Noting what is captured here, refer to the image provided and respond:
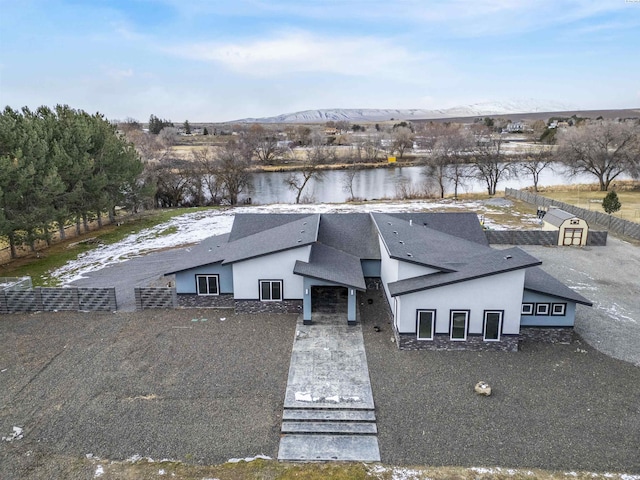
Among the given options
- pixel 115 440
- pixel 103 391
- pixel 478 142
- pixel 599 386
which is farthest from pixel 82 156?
pixel 478 142

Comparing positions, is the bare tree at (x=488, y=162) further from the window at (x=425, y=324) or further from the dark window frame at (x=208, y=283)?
the dark window frame at (x=208, y=283)

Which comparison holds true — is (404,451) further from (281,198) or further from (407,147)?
(407,147)

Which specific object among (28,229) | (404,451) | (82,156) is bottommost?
(404,451)

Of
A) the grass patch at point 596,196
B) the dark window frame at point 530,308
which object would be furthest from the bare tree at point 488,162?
the dark window frame at point 530,308

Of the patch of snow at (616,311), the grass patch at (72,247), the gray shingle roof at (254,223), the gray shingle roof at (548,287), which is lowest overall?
the patch of snow at (616,311)

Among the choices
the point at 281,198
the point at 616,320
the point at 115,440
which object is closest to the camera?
the point at 115,440

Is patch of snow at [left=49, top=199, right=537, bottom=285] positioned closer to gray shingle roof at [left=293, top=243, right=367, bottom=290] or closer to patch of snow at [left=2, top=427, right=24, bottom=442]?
patch of snow at [left=2, top=427, right=24, bottom=442]
